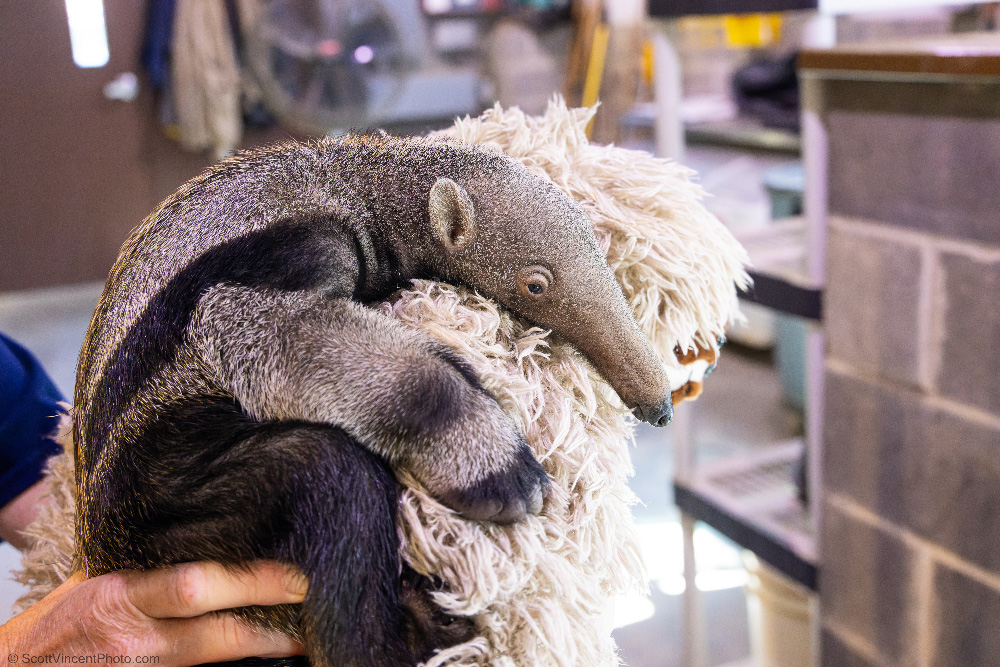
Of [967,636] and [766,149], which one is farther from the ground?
[766,149]

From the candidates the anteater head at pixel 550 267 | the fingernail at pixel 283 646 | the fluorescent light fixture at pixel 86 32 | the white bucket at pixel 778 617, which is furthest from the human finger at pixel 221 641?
the white bucket at pixel 778 617

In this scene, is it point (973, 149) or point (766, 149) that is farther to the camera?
point (766, 149)

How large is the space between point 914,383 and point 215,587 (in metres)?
1.12

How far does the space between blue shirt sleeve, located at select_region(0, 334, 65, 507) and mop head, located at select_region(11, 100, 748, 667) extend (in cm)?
28

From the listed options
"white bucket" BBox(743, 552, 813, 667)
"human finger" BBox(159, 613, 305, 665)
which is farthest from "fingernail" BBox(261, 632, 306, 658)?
"white bucket" BBox(743, 552, 813, 667)

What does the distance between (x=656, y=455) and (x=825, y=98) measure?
2.15m

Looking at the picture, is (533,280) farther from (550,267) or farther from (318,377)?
(318,377)

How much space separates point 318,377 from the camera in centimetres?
56

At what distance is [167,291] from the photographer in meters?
0.58

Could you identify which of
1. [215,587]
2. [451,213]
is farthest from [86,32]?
[215,587]

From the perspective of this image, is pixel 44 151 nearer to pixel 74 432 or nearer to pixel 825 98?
pixel 74 432

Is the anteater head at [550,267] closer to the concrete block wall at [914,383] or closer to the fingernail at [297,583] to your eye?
the fingernail at [297,583]

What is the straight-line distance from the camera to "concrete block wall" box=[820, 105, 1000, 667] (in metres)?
Answer: 1.16

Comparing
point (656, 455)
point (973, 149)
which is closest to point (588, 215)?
point (973, 149)
